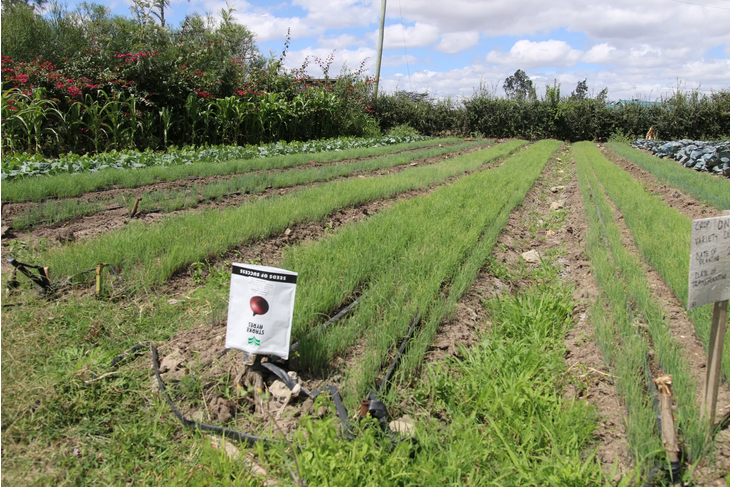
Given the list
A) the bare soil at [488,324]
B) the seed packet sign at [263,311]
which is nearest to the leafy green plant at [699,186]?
the bare soil at [488,324]

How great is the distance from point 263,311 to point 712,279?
207 cm

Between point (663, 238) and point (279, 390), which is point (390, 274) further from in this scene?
point (663, 238)

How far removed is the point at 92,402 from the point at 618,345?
9.51ft

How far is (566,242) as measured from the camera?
221 inches

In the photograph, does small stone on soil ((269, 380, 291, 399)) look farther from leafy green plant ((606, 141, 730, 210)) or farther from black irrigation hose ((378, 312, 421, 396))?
leafy green plant ((606, 141, 730, 210))

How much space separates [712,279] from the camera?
205 cm

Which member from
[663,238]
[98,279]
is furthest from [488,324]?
[663,238]

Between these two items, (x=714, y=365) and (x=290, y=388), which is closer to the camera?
(x=714, y=365)

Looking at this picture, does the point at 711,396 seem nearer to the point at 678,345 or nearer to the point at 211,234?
the point at 678,345

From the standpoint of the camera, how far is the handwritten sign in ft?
6.45

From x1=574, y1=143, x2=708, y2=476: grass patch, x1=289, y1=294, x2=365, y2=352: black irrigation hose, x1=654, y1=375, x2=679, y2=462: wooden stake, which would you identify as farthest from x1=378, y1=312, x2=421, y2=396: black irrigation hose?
x1=654, y1=375, x2=679, y2=462: wooden stake

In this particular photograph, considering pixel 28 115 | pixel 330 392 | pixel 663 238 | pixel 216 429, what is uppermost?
pixel 28 115

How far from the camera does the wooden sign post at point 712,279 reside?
198 centimetres

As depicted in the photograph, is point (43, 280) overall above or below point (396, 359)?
above
